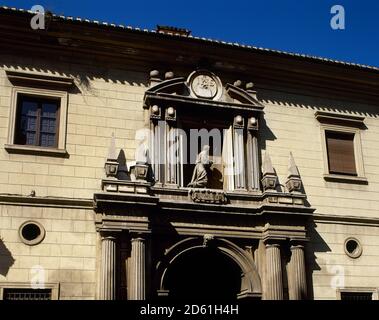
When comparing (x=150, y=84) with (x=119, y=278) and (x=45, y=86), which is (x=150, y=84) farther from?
(x=119, y=278)

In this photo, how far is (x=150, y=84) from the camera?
54.4 feet

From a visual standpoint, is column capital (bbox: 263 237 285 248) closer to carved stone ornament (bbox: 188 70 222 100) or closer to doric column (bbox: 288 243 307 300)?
doric column (bbox: 288 243 307 300)

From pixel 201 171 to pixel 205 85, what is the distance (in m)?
2.58

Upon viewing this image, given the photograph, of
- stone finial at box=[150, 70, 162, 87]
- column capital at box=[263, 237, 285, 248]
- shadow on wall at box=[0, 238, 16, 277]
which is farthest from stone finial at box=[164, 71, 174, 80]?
shadow on wall at box=[0, 238, 16, 277]

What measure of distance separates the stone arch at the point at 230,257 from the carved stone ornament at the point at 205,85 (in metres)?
4.08

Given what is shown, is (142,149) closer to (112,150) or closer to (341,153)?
(112,150)

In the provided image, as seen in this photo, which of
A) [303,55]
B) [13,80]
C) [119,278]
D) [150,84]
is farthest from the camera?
[303,55]

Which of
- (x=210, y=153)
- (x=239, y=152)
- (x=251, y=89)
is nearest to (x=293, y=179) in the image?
(x=239, y=152)

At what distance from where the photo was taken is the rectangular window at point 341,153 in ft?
59.4

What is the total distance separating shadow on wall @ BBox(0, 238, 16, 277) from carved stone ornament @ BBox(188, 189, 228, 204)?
15.3 feet

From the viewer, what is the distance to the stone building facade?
14484 mm

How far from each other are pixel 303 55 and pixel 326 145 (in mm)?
2734

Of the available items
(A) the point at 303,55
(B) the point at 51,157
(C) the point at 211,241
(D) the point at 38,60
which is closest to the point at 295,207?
(C) the point at 211,241

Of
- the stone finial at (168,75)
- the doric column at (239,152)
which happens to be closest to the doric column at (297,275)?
A: the doric column at (239,152)
